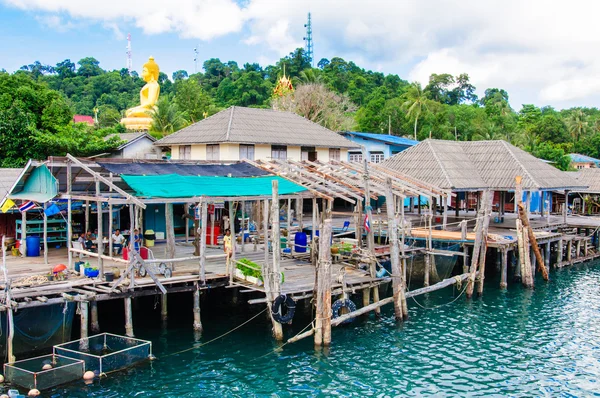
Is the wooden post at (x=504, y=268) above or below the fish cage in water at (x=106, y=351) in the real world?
above

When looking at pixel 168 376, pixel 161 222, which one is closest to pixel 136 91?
pixel 161 222

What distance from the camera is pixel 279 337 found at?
1919cm

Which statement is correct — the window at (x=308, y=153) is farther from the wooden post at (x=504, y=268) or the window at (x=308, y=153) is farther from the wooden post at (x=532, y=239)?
the wooden post at (x=532, y=239)

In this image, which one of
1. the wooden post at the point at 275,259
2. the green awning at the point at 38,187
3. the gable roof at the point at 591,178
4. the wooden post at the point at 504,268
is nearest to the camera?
the wooden post at the point at 275,259

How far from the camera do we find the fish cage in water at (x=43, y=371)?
1503cm

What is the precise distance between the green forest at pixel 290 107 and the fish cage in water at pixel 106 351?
19060mm

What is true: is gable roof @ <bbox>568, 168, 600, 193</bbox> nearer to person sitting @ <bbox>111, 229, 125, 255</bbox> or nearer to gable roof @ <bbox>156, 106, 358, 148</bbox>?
gable roof @ <bbox>156, 106, 358, 148</bbox>

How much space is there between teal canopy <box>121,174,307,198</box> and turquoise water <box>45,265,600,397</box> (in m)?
4.78

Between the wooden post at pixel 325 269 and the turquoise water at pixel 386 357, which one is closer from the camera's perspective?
the turquoise water at pixel 386 357

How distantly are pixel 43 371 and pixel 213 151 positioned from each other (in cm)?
2096

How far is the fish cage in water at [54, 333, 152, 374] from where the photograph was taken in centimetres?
1617

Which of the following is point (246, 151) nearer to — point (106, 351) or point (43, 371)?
point (106, 351)

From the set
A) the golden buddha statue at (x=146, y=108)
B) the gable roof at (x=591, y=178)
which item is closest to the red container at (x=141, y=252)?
the golden buddha statue at (x=146, y=108)

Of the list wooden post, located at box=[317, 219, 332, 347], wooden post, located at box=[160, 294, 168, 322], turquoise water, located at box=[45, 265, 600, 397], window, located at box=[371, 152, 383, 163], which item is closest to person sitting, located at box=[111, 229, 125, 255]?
turquoise water, located at box=[45, 265, 600, 397]
